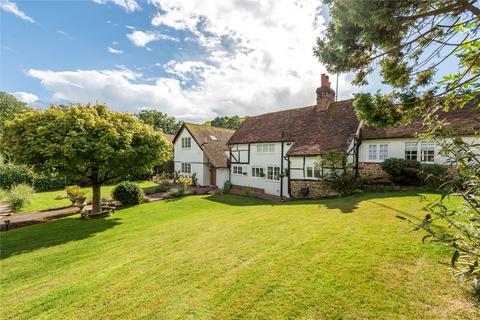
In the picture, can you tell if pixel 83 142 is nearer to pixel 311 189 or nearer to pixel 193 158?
pixel 311 189

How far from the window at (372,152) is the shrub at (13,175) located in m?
30.4

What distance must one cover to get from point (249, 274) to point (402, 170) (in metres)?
14.1

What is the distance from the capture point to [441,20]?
550 centimetres

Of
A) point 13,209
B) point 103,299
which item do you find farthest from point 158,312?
point 13,209

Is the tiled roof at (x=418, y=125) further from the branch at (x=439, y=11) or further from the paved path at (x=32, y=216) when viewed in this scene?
the paved path at (x=32, y=216)

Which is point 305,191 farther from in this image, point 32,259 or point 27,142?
point 27,142

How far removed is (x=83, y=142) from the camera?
11.9 metres

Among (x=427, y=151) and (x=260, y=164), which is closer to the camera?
(x=427, y=151)

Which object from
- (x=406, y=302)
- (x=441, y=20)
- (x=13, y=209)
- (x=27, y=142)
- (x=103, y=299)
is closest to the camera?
(x=406, y=302)

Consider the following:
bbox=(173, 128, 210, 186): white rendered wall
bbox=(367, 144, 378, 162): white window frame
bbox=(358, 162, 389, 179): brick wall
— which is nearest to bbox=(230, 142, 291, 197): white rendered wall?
bbox=(173, 128, 210, 186): white rendered wall

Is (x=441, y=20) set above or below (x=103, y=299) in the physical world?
above

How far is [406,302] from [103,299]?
18.1 ft

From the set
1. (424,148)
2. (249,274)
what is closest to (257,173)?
(424,148)

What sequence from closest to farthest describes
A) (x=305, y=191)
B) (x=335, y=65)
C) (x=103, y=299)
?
(x=103, y=299) < (x=335, y=65) < (x=305, y=191)
